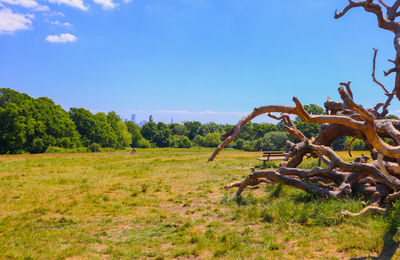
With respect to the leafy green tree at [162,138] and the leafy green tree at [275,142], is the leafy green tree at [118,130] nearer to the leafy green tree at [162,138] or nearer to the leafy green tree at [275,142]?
the leafy green tree at [162,138]

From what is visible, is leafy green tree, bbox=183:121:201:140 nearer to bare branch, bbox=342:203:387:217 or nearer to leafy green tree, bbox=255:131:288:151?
leafy green tree, bbox=255:131:288:151

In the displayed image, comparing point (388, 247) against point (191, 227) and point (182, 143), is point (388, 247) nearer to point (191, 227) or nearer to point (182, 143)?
point (191, 227)

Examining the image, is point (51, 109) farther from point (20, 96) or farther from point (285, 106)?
point (285, 106)

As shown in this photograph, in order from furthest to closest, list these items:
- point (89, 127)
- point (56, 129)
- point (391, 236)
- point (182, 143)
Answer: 1. point (182, 143)
2. point (89, 127)
3. point (56, 129)
4. point (391, 236)

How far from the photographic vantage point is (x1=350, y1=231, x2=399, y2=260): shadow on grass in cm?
437

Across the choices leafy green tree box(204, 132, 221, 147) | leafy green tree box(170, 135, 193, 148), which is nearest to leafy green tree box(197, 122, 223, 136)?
leafy green tree box(170, 135, 193, 148)

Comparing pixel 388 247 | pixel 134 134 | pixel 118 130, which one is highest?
pixel 118 130

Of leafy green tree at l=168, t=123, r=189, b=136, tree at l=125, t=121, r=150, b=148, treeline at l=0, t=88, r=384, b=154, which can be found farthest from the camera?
leafy green tree at l=168, t=123, r=189, b=136

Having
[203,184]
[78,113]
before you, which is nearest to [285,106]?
[203,184]

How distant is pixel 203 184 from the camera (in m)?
12.2

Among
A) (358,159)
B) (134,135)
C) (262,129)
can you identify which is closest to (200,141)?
(262,129)

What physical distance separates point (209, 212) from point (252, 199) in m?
1.53

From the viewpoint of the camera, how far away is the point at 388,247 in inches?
184

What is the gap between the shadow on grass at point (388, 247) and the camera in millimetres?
4375
